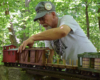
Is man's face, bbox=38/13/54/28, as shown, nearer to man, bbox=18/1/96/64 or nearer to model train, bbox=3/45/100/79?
man, bbox=18/1/96/64

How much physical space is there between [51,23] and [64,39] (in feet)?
1.30

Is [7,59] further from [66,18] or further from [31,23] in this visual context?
[31,23]

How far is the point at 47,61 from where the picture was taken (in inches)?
87.5

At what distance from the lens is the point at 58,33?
172cm

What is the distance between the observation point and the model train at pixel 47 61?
141 cm

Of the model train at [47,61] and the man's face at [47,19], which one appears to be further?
the man's face at [47,19]

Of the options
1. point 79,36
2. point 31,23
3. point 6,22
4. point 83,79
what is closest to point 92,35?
point 31,23

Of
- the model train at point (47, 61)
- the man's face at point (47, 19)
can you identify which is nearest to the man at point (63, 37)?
the man's face at point (47, 19)

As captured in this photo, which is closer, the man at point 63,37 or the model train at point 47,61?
the model train at point 47,61

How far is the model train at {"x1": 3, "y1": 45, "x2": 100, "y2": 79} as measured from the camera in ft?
4.63

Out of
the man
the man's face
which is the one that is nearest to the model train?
the man

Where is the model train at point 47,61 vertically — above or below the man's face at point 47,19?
below

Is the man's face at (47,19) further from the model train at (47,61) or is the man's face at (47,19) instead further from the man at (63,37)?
the model train at (47,61)

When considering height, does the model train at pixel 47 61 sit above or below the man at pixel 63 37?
below
